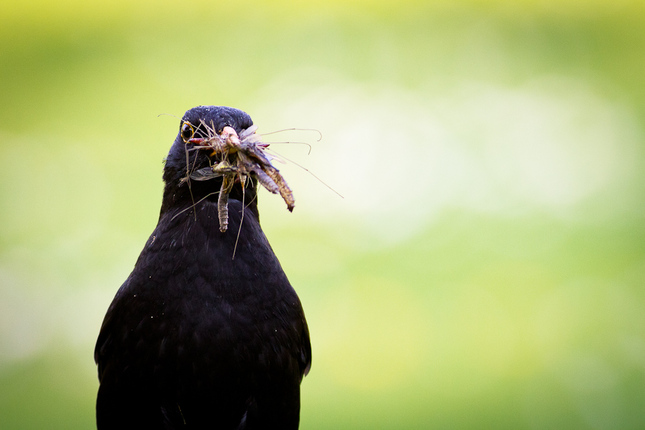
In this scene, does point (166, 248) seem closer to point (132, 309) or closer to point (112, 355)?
point (132, 309)

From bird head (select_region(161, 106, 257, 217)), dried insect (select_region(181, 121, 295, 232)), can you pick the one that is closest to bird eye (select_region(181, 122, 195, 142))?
bird head (select_region(161, 106, 257, 217))

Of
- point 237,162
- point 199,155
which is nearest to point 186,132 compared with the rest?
point 199,155

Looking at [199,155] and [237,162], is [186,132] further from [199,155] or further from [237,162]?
[237,162]

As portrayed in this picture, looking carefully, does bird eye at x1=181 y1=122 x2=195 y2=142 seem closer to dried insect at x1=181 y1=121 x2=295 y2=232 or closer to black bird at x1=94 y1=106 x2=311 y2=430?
black bird at x1=94 y1=106 x2=311 y2=430

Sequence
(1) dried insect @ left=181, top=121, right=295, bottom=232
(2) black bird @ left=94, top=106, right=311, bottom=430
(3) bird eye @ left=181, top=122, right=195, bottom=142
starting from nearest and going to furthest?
1. (1) dried insect @ left=181, top=121, right=295, bottom=232
2. (2) black bird @ left=94, top=106, right=311, bottom=430
3. (3) bird eye @ left=181, top=122, right=195, bottom=142

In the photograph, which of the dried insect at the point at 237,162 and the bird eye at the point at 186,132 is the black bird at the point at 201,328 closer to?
the bird eye at the point at 186,132

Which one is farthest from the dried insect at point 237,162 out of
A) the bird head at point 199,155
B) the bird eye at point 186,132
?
the bird eye at point 186,132
